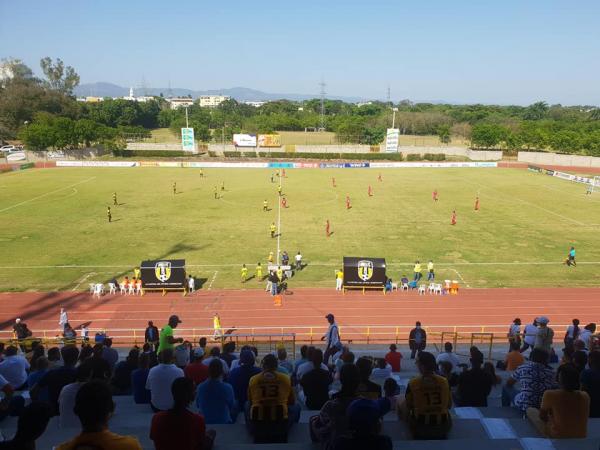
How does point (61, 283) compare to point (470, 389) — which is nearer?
point (470, 389)

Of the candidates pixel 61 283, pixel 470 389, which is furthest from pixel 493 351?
pixel 61 283

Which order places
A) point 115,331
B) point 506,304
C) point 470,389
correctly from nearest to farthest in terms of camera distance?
point 470,389 → point 115,331 → point 506,304

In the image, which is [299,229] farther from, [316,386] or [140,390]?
[316,386]

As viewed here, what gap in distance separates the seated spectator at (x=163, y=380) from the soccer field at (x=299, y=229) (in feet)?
58.0

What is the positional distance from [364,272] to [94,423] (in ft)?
66.2

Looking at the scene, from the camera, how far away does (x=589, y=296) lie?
75.0ft

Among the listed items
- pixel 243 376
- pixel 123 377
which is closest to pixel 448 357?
pixel 243 376

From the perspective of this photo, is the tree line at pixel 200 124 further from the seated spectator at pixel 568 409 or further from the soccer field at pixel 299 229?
the seated spectator at pixel 568 409

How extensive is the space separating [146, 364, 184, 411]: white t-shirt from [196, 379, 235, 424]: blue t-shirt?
0.67 m

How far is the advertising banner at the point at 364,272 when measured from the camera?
75.9 feet

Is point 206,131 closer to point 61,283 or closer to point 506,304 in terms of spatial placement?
point 61,283

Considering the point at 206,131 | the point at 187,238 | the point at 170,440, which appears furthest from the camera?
the point at 206,131

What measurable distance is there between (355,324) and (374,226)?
17342 mm

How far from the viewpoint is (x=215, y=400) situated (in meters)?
5.89
